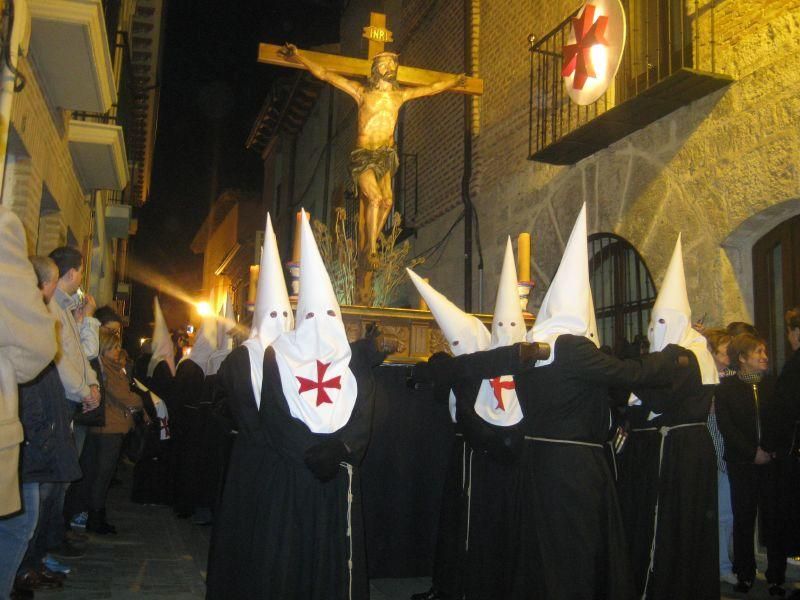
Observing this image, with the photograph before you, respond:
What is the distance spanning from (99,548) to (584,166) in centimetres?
582

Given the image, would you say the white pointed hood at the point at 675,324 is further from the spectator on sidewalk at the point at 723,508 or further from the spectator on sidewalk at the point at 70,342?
the spectator on sidewalk at the point at 70,342

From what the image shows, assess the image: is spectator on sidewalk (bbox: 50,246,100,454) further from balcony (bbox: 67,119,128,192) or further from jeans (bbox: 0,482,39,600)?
balcony (bbox: 67,119,128,192)

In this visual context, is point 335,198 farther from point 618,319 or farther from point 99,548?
point 99,548

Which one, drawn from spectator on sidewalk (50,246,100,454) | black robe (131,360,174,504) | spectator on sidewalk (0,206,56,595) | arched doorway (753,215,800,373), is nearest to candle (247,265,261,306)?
spectator on sidewalk (50,246,100,454)

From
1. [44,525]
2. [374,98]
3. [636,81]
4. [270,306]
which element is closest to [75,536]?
[44,525]

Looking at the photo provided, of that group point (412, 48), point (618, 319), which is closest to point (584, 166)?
point (618, 319)

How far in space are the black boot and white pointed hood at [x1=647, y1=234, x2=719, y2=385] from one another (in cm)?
469

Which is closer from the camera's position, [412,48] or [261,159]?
[412,48]

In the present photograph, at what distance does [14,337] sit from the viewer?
284 centimetres

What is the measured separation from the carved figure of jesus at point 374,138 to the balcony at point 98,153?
2.33 metres

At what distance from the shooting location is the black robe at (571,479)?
3951 mm

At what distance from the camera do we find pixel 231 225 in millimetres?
33656

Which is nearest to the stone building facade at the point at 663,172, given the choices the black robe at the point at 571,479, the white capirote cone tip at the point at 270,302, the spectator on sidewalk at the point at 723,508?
the spectator on sidewalk at the point at 723,508

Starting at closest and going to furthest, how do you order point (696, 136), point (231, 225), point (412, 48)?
point (696, 136)
point (412, 48)
point (231, 225)
